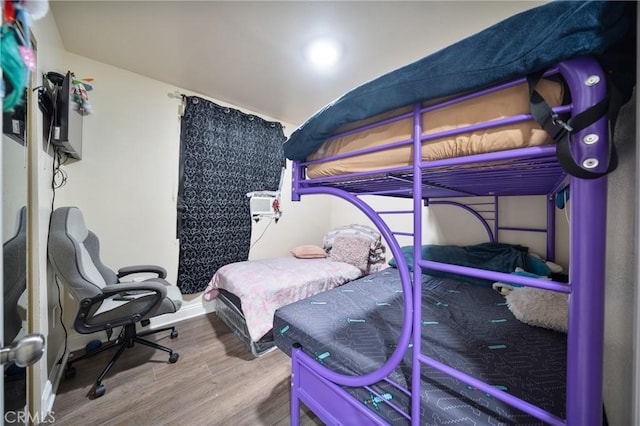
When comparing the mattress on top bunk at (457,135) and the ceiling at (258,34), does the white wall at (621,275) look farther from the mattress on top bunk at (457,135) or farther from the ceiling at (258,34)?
the ceiling at (258,34)

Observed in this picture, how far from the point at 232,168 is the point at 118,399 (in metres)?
2.18

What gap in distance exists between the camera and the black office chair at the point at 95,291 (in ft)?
4.62

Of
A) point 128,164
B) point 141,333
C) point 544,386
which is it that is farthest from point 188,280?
point 544,386

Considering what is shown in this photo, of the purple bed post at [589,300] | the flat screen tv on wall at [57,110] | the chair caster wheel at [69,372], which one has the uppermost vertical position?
the flat screen tv on wall at [57,110]

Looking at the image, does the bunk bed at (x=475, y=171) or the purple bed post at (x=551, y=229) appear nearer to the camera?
the bunk bed at (x=475, y=171)

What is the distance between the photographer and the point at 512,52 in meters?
0.50

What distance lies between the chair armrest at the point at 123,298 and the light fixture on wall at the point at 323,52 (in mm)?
2160

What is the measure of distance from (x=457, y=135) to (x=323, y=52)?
1.71 m

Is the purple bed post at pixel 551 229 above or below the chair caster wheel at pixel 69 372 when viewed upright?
above

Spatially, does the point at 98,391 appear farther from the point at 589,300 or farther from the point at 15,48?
the point at 589,300

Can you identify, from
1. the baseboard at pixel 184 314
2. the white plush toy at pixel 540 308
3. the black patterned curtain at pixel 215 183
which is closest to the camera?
the white plush toy at pixel 540 308

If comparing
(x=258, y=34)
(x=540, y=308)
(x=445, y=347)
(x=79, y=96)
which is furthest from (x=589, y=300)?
(x=79, y=96)

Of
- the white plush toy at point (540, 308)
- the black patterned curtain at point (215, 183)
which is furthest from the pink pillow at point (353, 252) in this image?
the white plush toy at point (540, 308)

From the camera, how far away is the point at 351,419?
93cm
